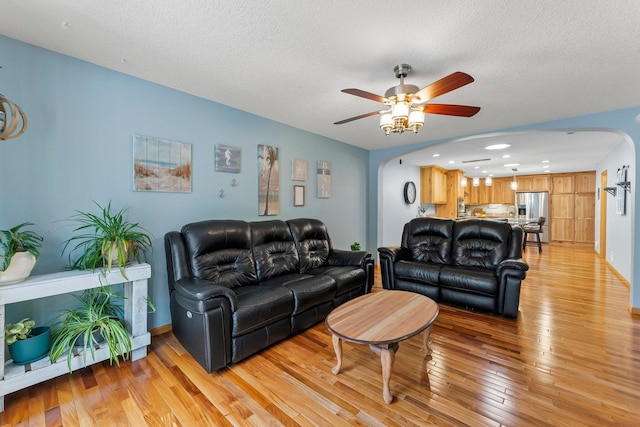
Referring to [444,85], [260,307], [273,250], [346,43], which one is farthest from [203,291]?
[444,85]

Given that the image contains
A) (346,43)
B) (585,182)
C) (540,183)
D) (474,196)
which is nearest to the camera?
(346,43)

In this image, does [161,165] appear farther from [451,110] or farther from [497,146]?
[497,146]

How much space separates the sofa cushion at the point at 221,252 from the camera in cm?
250

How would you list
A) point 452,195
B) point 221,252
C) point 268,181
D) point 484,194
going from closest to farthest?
point 221,252 → point 268,181 → point 452,195 → point 484,194

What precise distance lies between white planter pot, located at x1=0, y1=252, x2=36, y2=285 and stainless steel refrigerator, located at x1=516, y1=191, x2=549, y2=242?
10380mm

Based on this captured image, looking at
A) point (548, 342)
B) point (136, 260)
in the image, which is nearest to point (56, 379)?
point (136, 260)

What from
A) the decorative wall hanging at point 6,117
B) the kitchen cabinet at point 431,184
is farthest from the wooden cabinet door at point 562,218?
the decorative wall hanging at point 6,117

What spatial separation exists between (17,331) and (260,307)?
154 centimetres

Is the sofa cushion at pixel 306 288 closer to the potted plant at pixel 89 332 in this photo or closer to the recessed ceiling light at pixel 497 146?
the potted plant at pixel 89 332

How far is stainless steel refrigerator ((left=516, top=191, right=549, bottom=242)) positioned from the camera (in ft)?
27.3

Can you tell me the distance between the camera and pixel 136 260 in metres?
2.36

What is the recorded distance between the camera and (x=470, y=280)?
3090mm

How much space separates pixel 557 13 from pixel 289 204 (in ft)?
10.3

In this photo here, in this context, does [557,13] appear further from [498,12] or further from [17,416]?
[17,416]
